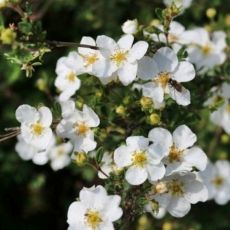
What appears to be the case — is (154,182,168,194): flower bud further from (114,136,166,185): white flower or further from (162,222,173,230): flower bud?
(162,222,173,230): flower bud

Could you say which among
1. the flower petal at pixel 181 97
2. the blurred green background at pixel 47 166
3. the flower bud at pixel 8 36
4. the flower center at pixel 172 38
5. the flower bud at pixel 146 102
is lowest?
the blurred green background at pixel 47 166

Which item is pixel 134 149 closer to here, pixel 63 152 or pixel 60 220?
pixel 63 152

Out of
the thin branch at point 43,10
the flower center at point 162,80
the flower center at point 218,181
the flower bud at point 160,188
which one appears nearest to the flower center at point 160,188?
the flower bud at point 160,188

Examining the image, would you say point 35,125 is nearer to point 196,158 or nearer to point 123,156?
point 123,156

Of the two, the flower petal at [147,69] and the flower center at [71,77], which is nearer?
the flower petal at [147,69]

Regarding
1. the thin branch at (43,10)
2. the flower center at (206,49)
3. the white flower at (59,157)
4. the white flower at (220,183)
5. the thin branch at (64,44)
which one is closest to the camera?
the thin branch at (64,44)

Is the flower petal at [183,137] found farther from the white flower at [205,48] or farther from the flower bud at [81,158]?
the white flower at [205,48]
